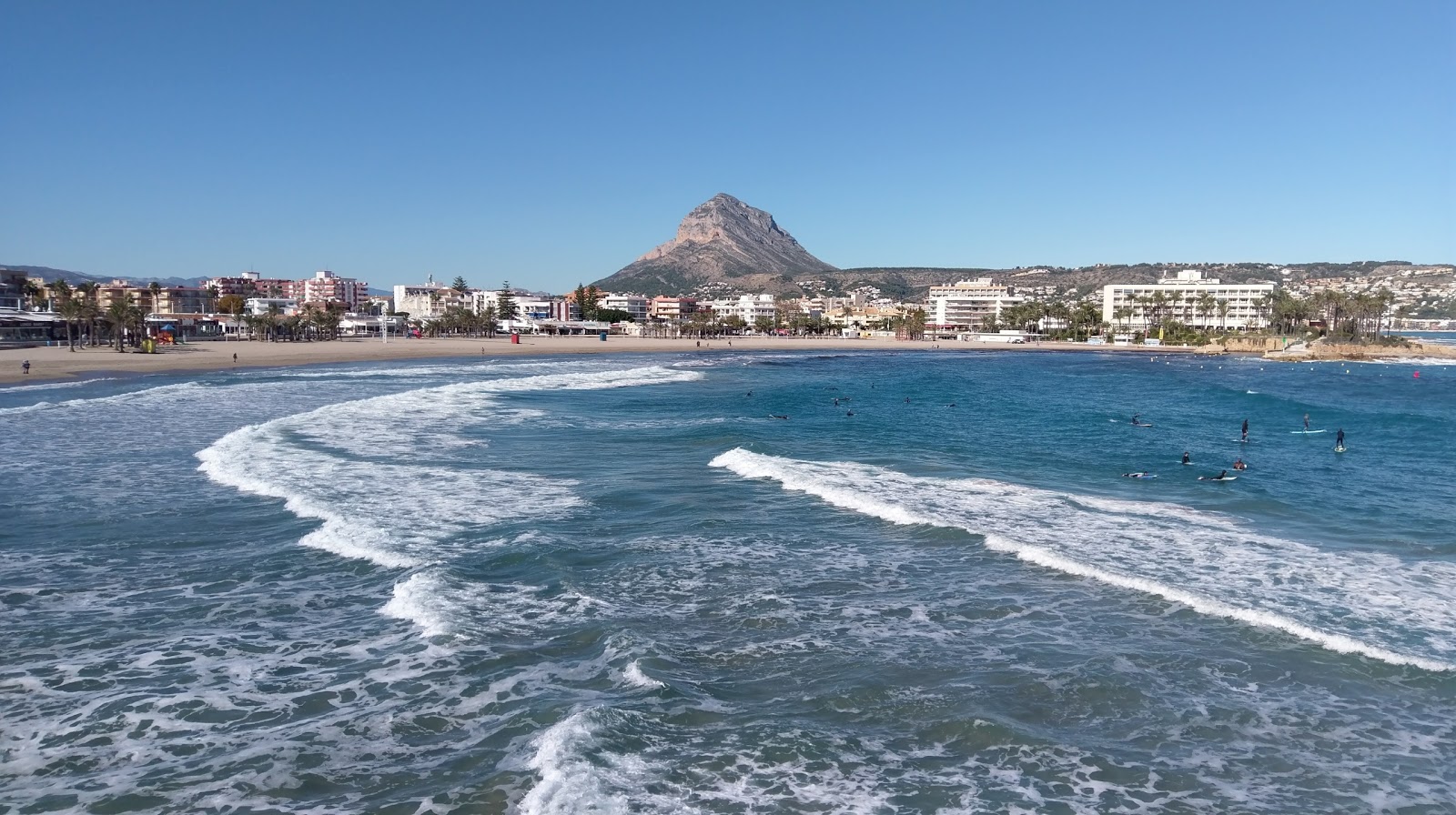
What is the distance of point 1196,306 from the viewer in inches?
6560

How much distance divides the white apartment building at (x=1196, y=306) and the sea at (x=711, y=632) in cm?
15603

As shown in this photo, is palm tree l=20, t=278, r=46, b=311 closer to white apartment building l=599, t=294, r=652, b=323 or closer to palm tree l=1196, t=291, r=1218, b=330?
white apartment building l=599, t=294, r=652, b=323

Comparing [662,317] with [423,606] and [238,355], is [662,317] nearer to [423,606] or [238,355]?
[238,355]

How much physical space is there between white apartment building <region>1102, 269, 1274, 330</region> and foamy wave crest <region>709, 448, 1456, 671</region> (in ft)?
517

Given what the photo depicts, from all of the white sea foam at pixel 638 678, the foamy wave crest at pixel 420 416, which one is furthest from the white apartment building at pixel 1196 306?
the white sea foam at pixel 638 678

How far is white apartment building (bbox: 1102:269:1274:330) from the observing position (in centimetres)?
16350

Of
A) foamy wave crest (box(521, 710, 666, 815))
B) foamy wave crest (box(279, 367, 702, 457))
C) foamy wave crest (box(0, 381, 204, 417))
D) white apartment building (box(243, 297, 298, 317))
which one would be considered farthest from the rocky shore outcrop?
white apartment building (box(243, 297, 298, 317))

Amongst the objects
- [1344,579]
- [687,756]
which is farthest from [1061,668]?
[1344,579]

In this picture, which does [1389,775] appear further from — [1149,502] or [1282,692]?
[1149,502]

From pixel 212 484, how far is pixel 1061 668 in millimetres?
16769

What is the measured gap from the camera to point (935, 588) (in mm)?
12180

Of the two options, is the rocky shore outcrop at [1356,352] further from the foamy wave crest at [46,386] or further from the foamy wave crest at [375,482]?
the foamy wave crest at [46,386]

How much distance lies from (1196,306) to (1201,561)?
174 metres

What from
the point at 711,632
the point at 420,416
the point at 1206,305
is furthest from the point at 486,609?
the point at 1206,305
